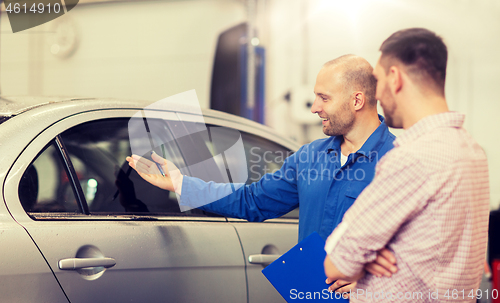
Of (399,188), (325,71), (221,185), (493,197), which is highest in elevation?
(325,71)

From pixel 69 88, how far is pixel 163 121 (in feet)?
12.5

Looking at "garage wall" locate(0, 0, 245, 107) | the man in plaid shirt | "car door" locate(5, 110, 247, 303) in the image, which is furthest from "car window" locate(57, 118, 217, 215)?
"garage wall" locate(0, 0, 245, 107)

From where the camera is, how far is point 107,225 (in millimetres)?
1580

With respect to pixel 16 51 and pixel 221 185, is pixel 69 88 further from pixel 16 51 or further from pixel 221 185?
pixel 221 185

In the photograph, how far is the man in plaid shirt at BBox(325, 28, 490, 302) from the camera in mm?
959

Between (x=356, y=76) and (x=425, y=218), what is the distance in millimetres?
793

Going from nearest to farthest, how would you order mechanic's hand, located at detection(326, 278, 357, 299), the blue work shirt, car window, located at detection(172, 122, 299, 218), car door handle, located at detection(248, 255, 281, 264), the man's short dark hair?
the man's short dark hair
mechanic's hand, located at detection(326, 278, 357, 299)
the blue work shirt
car door handle, located at detection(248, 255, 281, 264)
car window, located at detection(172, 122, 299, 218)

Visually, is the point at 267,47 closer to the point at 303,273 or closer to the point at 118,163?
the point at 118,163

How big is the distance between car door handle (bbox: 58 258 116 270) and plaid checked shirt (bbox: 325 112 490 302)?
840mm

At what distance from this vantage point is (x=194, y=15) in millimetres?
4980

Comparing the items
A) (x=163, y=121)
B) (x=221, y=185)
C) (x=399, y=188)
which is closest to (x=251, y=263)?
(x=221, y=185)

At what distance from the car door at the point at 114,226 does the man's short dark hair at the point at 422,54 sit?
1.07m

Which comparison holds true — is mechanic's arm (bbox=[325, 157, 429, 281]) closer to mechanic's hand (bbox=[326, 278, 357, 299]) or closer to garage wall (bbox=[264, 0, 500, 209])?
mechanic's hand (bbox=[326, 278, 357, 299])

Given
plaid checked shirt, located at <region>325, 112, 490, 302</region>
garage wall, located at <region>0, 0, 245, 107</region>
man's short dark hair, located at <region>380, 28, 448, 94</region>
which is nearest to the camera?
plaid checked shirt, located at <region>325, 112, 490, 302</region>
